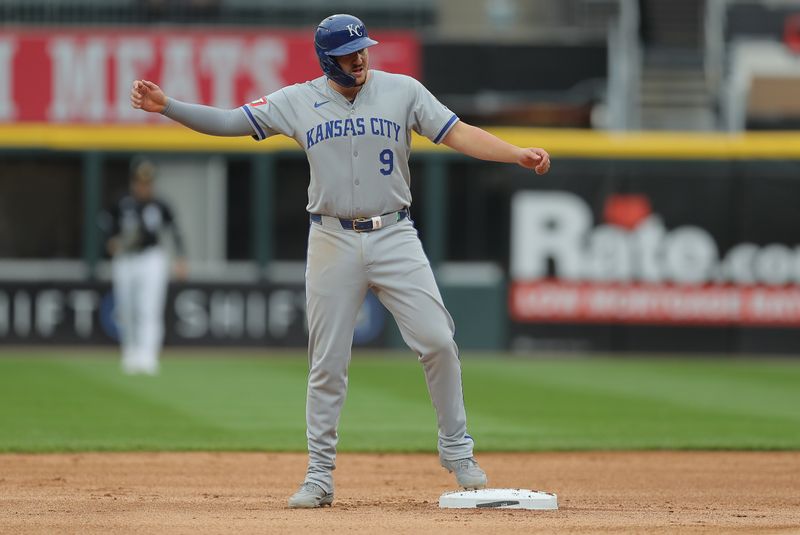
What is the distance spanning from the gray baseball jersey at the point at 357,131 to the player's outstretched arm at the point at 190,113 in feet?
0.23

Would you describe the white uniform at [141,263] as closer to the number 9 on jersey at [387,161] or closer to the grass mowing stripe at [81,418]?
the grass mowing stripe at [81,418]

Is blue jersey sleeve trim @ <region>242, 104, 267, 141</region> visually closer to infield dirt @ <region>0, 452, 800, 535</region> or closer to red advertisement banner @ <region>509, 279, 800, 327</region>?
infield dirt @ <region>0, 452, 800, 535</region>

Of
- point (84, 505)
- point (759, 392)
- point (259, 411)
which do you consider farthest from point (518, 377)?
point (84, 505)

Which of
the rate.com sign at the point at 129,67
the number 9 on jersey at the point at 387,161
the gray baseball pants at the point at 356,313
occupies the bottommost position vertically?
the gray baseball pants at the point at 356,313

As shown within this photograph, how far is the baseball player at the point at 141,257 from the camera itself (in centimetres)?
1605

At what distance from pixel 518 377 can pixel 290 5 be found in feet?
32.8

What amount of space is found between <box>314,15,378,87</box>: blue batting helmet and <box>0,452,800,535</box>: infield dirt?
194 cm

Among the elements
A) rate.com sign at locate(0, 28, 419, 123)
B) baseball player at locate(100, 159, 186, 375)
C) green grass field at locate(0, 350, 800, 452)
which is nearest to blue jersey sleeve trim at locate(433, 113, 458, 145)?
green grass field at locate(0, 350, 800, 452)

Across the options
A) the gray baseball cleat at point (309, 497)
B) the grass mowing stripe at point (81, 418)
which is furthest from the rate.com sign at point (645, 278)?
the gray baseball cleat at point (309, 497)

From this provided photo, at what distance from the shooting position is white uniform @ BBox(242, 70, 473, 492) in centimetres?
711

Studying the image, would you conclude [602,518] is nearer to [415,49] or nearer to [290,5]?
[415,49]

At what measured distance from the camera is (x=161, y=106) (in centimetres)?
705

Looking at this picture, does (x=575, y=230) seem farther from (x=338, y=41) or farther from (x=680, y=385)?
(x=338, y=41)

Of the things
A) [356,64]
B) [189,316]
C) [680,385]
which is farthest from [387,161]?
[189,316]
